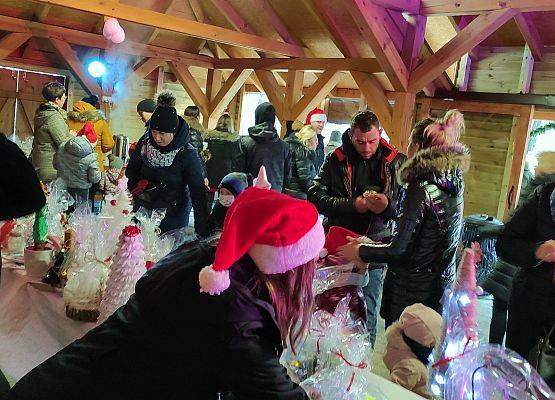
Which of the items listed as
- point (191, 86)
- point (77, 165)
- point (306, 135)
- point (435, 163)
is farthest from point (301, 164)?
point (191, 86)

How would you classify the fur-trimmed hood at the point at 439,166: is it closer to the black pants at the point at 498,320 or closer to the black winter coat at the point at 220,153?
the black pants at the point at 498,320

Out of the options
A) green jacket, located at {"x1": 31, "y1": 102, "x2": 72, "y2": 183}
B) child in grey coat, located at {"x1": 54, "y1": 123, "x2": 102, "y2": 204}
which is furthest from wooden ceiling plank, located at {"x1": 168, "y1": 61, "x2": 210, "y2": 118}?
child in grey coat, located at {"x1": 54, "y1": 123, "x2": 102, "y2": 204}

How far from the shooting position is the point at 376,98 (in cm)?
633

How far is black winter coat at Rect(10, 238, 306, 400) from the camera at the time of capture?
1.07 m

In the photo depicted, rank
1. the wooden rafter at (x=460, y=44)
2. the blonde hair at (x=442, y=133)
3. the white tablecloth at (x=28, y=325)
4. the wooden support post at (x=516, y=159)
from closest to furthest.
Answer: the white tablecloth at (x=28, y=325) < the blonde hair at (x=442, y=133) < the wooden rafter at (x=460, y=44) < the wooden support post at (x=516, y=159)

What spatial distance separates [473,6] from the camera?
4.84m

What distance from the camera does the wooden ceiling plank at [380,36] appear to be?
17.2 feet

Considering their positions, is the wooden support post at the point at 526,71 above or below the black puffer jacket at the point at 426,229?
above

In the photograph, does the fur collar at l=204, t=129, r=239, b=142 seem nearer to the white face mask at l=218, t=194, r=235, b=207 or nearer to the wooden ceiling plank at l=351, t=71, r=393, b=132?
the wooden ceiling plank at l=351, t=71, r=393, b=132

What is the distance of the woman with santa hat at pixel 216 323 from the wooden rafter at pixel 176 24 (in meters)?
4.70

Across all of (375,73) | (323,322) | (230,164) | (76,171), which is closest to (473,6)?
(375,73)

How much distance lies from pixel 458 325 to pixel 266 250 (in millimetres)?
775

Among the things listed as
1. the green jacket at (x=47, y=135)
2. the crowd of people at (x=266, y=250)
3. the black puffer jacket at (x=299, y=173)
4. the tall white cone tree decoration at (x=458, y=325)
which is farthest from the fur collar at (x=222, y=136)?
the tall white cone tree decoration at (x=458, y=325)

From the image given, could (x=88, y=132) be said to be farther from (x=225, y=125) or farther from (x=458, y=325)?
(x=458, y=325)
